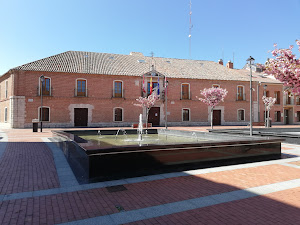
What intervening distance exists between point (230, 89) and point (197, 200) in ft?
90.4

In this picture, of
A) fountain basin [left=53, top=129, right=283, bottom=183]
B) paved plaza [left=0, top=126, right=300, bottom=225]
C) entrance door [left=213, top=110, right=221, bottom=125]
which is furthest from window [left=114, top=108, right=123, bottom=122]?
paved plaza [left=0, top=126, right=300, bottom=225]

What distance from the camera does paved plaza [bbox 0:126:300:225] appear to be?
301cm

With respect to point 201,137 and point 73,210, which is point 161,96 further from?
point 73,210

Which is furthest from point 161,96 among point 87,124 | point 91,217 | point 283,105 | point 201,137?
point 91,217

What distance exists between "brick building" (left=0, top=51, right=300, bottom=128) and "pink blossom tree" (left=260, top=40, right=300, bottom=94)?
784 inches

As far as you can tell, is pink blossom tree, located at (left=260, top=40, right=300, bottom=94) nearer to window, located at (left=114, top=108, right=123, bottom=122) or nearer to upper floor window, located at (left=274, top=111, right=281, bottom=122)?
window, located at (left=114, top=108, right=123, bottom=122)

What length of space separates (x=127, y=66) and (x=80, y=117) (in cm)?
861

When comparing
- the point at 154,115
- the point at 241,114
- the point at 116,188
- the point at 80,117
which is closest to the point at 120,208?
the point at 116,188

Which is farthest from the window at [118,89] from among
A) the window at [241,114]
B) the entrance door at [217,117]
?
the window at [241,114]

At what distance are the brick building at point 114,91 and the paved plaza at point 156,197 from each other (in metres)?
18.2

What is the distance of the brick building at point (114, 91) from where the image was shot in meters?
22.0

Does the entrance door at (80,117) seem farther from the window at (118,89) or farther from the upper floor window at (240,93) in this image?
the upper floor window at (240,93)

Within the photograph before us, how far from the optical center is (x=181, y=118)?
26828mm

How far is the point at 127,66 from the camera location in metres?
26.7
